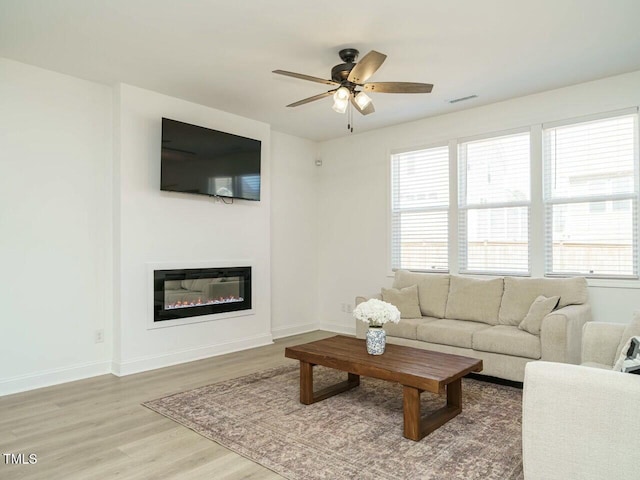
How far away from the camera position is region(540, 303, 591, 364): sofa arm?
3514 mm

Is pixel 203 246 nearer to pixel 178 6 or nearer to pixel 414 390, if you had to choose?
pixel 178 6

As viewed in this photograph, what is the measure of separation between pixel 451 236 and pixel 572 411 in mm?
3578

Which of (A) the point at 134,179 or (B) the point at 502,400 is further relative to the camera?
(A) the point at 134,179

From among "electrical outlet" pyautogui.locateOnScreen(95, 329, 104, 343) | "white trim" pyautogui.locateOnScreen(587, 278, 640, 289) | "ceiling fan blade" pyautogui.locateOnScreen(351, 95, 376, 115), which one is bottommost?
"electrical outlet" pyautogui.locateOnScreen(95, 329, 104, 343)

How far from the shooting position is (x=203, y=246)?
498 cm

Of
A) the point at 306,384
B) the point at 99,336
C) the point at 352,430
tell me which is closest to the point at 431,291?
the point at 306,384

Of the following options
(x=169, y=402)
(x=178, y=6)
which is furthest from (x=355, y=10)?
(x=169, y=402)

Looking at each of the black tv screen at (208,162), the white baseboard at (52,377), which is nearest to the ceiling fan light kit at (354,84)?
the black tv screen at (208,162)

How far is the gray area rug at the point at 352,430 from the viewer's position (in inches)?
95.1

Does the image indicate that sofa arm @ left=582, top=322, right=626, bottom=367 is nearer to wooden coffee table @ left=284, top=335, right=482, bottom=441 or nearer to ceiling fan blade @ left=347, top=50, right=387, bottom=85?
wooden coffee table @ left=284, top=335, right=482, bottom=441

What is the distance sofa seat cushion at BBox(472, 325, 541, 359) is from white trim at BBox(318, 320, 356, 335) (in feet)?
7.93

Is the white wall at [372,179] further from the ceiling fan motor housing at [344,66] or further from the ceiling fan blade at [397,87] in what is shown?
the ceiling fan motor housing at [344,66]

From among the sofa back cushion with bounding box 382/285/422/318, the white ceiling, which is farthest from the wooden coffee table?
the white ceiling

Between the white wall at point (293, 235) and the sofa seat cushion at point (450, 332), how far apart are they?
2.32 m
